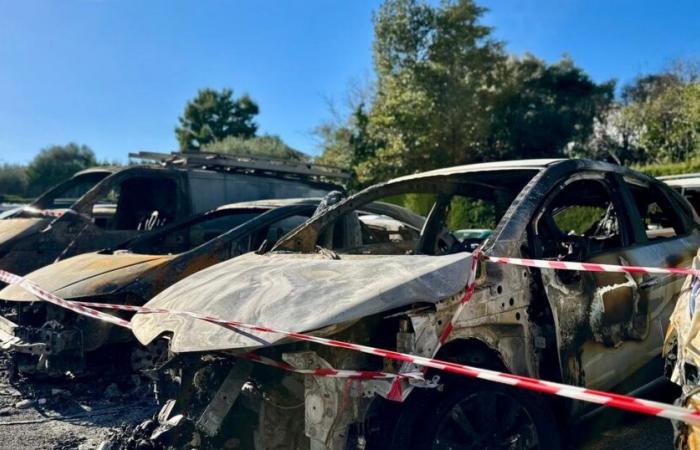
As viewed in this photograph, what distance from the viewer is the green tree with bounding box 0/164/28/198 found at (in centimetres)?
4172

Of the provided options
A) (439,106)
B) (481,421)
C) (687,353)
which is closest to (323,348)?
(481,421)

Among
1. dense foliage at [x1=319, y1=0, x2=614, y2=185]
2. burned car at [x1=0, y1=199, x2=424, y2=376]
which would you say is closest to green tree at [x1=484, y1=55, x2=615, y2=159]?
dense foliage at [x1=319, y1=0, x2=614, y2=185]

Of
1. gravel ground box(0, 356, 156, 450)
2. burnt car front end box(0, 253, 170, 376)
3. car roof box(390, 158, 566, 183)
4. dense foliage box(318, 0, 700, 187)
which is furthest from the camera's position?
dense foliage box(318, 0, 700, 187)

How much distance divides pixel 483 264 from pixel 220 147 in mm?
28851

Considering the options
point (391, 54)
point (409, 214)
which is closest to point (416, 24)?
point (391, 54)

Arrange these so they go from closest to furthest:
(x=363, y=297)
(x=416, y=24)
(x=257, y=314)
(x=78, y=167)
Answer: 1. (x=363, y=297)
2. (x=257, y=314)
3. (x=416, y=24)
4. (x=78, y=167)

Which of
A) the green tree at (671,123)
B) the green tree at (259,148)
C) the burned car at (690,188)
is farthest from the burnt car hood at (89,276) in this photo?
the green tree at (259,148)

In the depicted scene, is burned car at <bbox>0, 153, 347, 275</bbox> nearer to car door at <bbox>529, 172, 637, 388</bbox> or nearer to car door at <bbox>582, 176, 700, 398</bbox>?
car door at <bbox>529, 172, 637, 388</bbox>

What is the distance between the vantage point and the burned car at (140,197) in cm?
664

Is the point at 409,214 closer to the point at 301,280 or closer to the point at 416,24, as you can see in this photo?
the point at 301,280

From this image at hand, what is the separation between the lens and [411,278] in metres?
2.66

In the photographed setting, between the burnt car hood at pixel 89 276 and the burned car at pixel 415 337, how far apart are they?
53.6 inches

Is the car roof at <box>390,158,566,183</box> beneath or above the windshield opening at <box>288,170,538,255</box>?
above

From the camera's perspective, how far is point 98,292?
4621 millimetres
